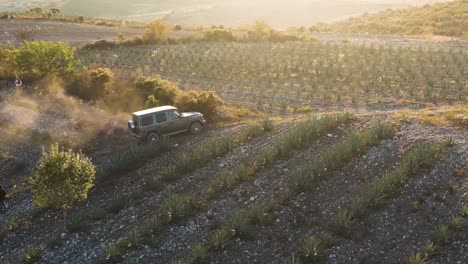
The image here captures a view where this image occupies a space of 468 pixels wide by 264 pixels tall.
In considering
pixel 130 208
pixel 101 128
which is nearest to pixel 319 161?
pixel 130 208

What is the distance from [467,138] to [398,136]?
248cm

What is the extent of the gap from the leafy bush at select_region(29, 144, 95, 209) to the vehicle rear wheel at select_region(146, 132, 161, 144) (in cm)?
574

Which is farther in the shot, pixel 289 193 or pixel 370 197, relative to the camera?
pixel 289 193

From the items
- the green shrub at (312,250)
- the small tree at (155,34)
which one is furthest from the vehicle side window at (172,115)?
the small tree at (155,34)

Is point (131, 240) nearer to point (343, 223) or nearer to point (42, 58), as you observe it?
point (343, 223)

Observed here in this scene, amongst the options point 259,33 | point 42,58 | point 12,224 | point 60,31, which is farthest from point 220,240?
point 60,31

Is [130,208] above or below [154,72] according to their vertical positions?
below

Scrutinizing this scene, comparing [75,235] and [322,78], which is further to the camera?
[322,78]

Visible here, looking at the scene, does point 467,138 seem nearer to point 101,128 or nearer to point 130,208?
point 130,208

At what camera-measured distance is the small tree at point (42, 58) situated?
102 ft

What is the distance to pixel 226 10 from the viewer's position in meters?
138

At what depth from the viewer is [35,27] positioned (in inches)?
2251

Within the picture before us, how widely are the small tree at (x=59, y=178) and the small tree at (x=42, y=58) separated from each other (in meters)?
17.7

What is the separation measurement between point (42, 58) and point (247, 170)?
20.9m
